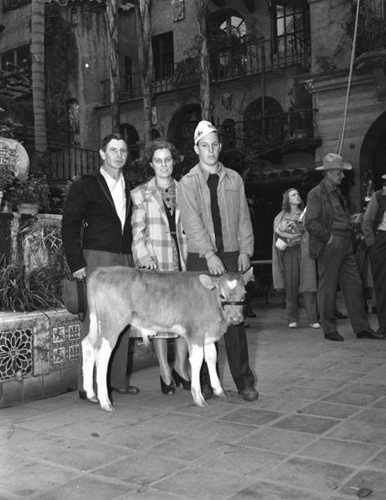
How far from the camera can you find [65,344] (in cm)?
584

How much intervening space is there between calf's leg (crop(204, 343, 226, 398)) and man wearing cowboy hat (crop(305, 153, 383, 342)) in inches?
126

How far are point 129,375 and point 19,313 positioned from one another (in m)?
1.37

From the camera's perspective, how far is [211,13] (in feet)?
78.7

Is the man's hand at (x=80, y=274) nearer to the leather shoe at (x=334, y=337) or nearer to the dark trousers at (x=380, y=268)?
the leather shoe at (x=334, y=337)

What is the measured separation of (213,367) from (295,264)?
4.58 m

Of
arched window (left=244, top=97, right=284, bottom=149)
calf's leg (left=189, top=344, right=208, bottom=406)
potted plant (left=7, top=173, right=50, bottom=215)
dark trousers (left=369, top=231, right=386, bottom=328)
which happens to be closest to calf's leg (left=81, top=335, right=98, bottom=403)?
calf's leg (left=189, top=344, right=208, bottom=406)

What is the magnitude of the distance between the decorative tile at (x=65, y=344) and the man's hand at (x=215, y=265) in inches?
68.5

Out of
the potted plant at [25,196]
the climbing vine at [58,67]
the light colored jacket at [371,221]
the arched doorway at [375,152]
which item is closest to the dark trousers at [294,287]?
the light colored jacket at [371,221]

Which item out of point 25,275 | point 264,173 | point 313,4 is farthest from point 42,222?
point 313,4

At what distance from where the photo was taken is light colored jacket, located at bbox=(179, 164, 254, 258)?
5027mm

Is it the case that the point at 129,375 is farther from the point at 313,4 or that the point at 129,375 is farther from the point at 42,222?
the point at 313,4

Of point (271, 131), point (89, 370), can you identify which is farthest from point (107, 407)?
point (271, 131)

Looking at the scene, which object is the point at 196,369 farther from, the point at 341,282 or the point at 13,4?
the point at 13,4

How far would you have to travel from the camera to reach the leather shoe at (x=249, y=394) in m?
5.07
